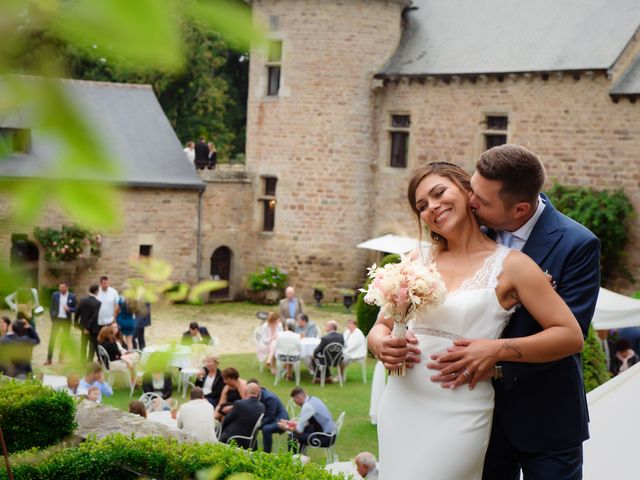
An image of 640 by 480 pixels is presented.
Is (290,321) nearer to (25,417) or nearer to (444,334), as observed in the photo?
(25,417)

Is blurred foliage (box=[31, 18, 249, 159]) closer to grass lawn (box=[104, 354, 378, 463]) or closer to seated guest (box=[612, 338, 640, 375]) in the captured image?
grass lawn (box=[104, 354, 378, 463])

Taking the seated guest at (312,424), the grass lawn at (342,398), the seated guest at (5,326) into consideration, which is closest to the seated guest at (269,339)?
the grass lawn at (342,398)

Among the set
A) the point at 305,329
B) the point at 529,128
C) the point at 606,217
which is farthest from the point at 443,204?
the point at 529,128

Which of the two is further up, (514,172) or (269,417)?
(514,172)

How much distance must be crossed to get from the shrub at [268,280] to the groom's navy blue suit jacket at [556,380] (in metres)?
19.6

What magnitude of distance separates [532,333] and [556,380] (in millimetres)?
170

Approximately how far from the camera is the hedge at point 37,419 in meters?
6.29

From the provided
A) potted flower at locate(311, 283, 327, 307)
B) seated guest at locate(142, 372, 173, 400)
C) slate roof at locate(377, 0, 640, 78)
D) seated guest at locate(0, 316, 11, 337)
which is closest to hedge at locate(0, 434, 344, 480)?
seated guest at locate(142, 372, 173, 400)

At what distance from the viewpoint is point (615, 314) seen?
499 inches

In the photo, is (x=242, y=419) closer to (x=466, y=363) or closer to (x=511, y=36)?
(x=466, y=363)

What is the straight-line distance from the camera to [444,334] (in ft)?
10.1

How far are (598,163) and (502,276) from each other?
1737cm

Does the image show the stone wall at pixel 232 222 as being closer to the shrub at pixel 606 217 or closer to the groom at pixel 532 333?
the shrub at pixel 606 217

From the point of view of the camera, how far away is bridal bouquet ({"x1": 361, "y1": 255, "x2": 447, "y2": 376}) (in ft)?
9.57
